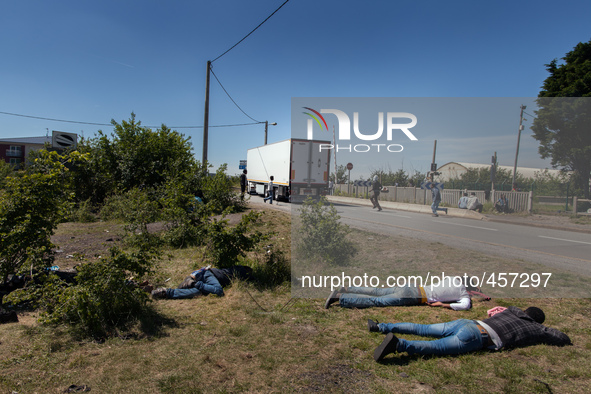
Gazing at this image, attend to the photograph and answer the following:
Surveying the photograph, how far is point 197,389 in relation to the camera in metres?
2.92

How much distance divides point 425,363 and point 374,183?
321cm

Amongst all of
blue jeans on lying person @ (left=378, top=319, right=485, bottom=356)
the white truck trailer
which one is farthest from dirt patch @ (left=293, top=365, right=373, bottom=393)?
the white truck trailer

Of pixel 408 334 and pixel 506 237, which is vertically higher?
pixel 506 237

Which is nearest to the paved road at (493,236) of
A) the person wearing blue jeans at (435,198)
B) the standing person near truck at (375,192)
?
the person wearing blue jeans at (435,198)

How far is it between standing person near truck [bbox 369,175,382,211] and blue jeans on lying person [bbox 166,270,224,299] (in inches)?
120

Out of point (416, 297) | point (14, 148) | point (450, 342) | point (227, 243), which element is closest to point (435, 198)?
point (416, 297)

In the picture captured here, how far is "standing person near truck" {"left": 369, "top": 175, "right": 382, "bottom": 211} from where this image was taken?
5.93 meters

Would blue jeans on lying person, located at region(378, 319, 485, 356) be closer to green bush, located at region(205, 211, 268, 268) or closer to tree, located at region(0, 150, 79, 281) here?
green bush, located at region(205, 211, 268, 268)

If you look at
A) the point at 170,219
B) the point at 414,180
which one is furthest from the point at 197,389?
the point at 170,219

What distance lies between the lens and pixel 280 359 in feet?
11.4

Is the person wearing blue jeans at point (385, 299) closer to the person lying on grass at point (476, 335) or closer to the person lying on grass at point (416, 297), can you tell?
the person lying on grass at point (416, 297)

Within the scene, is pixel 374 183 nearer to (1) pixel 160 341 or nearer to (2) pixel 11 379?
(1) pixel 160 341

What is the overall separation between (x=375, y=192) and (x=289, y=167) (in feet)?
40.4

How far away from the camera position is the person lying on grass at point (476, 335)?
137 inches
